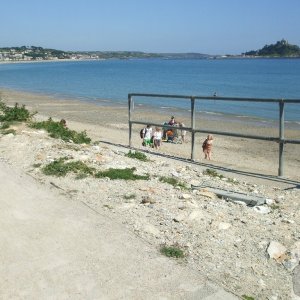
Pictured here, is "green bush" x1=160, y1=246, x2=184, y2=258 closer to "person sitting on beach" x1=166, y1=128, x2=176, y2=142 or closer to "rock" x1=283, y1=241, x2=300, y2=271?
"rock" x1=283, y1=241, x2=300, y2=271

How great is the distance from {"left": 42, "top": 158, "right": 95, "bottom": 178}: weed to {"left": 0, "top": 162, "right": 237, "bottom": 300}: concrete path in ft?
5.17

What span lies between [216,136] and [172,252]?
667 inches

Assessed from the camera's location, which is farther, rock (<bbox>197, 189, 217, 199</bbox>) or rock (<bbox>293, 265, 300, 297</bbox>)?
rock (<bbox>197, 189, 217, 199</bbox>)

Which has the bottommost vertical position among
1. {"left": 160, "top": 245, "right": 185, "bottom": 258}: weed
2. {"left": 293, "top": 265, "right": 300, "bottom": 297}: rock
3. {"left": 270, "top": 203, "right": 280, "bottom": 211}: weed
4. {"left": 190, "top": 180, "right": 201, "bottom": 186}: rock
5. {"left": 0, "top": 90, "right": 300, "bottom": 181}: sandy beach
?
{"left": 0, "top": 90, "right": 300, "bottom": 181}: sandy beach

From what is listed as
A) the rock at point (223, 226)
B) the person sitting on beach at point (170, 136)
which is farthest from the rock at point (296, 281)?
the person sitting on beach at point (170, 136)

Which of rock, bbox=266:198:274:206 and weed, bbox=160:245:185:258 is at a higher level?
weed, bbox=160:245:185:258

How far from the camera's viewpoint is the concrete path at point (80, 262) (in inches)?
163

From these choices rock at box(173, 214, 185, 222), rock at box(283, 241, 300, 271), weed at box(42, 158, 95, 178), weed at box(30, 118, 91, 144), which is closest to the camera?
rock at box(283, 241, 300, 271)

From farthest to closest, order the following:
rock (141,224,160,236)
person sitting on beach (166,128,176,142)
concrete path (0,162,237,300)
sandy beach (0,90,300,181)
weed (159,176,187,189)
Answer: person sitting on beach (166,128,176,142), sandy beach (0,90,300,181), weed (159,176,187,189), rock (141,224,160,236), concrete path (0,162,237,300)

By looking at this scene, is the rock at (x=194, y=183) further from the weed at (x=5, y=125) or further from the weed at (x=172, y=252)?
the weed at (x=5, y=125)

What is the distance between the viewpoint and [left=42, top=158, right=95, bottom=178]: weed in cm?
779

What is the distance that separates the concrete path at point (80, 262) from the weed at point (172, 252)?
0.08 meters

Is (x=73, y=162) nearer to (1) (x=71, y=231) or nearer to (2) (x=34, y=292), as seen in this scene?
(1) (x=71, y=231)

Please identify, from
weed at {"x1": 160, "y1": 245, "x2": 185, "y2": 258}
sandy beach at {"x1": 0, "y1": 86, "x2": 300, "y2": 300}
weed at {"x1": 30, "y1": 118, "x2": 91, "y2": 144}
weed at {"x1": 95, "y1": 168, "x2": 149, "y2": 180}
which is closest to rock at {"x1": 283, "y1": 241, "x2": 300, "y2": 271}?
sandy beach at {"x1": 0, "y1": 86, "x2": 300, "y2": 300}
